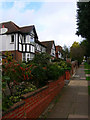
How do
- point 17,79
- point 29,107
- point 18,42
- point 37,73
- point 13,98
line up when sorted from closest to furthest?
point 13,98 < point 29,107 < point 17,79 < point 37,73 < point 18,42

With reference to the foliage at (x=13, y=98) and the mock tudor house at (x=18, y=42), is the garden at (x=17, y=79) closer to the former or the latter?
the foliage at (x=13, y=98)

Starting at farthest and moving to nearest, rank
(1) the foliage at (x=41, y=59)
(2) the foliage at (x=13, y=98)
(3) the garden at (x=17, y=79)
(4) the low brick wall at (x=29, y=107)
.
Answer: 1. (1) the foliage at (x=41, y=59)
2. (3) the garden at (x=17, y=79)
3. (4) the low brick wall at (x=29, y=107)
4. (2) the foliage at (x=13, y=98)

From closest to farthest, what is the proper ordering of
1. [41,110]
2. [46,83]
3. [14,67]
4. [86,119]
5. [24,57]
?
1. [14,67]
2. [86,119]
3. [41,110]
4. [46,83]
5. [24,57]

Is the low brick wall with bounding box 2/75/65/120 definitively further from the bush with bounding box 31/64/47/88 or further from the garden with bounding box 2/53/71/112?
the bush with bounding box 31/64/47/88

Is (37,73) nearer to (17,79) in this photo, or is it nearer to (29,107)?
(17,79)

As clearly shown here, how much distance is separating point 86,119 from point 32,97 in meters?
1.64

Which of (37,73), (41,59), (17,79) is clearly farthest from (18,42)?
(17,79)

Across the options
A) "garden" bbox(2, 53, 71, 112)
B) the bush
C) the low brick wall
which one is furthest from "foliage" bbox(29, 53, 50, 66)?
the low brick wall

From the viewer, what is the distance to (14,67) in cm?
327

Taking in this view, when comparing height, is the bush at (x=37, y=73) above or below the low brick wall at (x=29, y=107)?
above

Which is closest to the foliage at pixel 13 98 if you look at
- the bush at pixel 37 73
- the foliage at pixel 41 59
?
the bush at pixel 37 73

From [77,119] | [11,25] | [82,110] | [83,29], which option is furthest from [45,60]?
[11,25]

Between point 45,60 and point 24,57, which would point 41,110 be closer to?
point 45,60

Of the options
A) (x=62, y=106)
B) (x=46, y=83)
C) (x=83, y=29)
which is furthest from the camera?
(x=83, y=29)
